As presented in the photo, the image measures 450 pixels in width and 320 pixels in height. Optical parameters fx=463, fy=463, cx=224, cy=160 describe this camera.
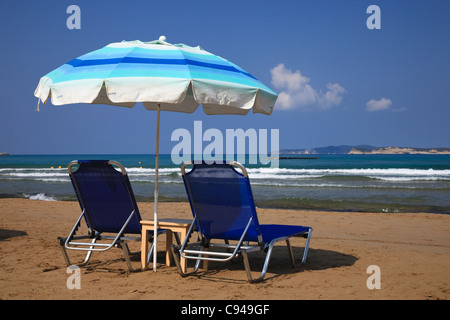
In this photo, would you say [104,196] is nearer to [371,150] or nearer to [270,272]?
[270,272]

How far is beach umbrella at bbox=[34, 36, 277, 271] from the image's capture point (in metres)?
4.03

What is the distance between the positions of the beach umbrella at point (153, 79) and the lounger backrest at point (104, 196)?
0.65 m

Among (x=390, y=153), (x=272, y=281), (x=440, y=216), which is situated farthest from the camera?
(x=390, y=153)

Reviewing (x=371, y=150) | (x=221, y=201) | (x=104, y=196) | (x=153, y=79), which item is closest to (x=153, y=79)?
(x=153, y=79)

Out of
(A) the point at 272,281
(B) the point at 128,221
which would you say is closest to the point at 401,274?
(A) the point at 272,281

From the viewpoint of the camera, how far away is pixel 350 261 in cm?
562

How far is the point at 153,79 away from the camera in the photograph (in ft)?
13.3

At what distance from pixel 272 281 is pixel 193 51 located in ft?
8.10

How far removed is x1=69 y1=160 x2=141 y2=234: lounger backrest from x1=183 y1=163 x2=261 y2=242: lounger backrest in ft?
2.28

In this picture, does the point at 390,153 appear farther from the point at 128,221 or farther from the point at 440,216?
the point at 128,221

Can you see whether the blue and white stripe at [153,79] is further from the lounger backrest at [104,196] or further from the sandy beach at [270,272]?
the sandy beach at [270,272]

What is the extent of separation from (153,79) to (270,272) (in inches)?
94.3

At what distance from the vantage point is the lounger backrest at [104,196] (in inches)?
187

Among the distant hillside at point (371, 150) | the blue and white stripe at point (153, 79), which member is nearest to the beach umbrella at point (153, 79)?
the blue and white stripe at point (153, 79)
